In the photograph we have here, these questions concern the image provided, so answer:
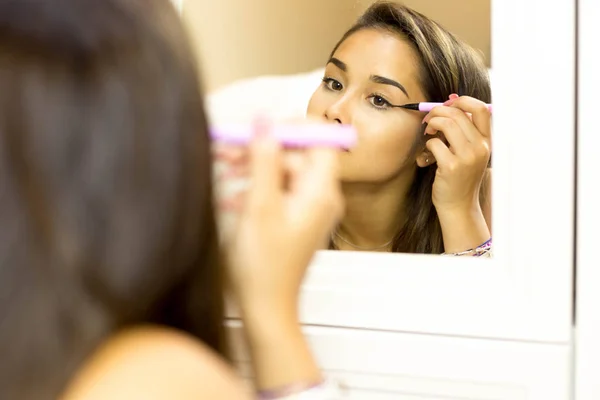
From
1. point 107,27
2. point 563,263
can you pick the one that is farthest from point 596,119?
point 107,27

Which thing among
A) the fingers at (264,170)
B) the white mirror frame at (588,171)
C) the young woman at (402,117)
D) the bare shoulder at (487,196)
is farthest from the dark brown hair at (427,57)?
the fingers at (264,170)

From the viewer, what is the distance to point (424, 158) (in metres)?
0.89

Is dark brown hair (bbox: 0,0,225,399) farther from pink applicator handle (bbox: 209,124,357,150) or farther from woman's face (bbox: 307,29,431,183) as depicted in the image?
woman's face (bbox: 307,29,431,183)

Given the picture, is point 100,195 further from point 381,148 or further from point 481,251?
point 381,148

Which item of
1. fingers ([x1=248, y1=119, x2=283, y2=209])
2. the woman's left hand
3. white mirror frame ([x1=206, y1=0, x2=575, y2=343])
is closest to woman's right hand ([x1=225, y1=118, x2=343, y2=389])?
fingers ([x1=248, y1=119, x2=283, y2=209])

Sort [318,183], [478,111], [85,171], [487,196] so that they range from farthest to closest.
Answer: [478,111], [487,196], [318,183], [85,171]

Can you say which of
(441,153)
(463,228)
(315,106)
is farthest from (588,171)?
(315,106)

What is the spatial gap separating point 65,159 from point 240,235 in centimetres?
14

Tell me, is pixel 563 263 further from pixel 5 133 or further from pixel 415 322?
pixel 5 133

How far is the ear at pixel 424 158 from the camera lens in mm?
884

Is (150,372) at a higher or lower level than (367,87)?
lower

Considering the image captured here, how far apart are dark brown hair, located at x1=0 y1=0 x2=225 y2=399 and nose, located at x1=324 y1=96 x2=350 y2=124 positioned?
0.44 m

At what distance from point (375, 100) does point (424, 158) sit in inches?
3.6

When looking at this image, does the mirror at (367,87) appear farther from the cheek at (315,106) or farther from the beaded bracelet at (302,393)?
the beaded bracelet at (302,393)
